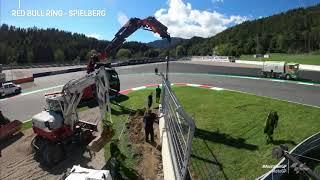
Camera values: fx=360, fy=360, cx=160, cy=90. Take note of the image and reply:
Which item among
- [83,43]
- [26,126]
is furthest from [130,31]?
[83,43]

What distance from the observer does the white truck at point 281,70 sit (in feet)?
123

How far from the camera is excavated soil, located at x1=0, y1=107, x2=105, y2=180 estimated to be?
15.7 meters

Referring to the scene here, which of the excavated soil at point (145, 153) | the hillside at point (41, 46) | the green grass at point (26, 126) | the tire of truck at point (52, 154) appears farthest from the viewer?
the hillside at point (41, 46)

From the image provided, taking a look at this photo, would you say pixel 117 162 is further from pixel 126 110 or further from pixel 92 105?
pixel 92 105

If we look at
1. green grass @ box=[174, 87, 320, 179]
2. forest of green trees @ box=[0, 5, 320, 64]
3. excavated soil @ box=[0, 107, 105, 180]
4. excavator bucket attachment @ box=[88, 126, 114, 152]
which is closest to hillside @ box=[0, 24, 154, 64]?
forest of green trees @ box=[0, 5, 320, 64]

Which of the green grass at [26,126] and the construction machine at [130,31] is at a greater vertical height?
the construction machine at [130,31]

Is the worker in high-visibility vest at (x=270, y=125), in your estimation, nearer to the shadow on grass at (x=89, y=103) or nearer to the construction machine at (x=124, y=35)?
the construction machine at (x=124, y=35)

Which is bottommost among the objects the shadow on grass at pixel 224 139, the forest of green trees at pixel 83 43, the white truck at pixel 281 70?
the shadow on grass at pixel 224 139

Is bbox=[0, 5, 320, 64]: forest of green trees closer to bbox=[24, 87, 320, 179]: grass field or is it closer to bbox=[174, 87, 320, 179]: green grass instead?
bbox=[24, 87, 320, 179]: grass field

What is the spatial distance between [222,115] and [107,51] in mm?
12356

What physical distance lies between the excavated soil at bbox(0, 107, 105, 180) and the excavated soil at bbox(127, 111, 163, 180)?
1.78 metres

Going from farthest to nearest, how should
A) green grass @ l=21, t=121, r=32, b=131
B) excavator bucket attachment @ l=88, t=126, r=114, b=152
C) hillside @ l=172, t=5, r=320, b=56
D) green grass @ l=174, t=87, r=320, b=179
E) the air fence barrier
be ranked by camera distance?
1. hillside @ l=172, t=5, r=320, b=56
2. green grass @ l=21, t=121, r=32, b=131
3. excavator bucket attachment @ l=88, t=126, r=114, b=152
4. green grass @ l=174, t=87, r=320, b=179
5. the air fence barrier

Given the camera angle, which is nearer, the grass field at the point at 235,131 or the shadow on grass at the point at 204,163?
the shadow on grass at the point at 204,163

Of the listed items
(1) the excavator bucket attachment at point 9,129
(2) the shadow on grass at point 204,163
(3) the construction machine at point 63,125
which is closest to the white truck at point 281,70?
(2) the shadow on grass at point 204,163
